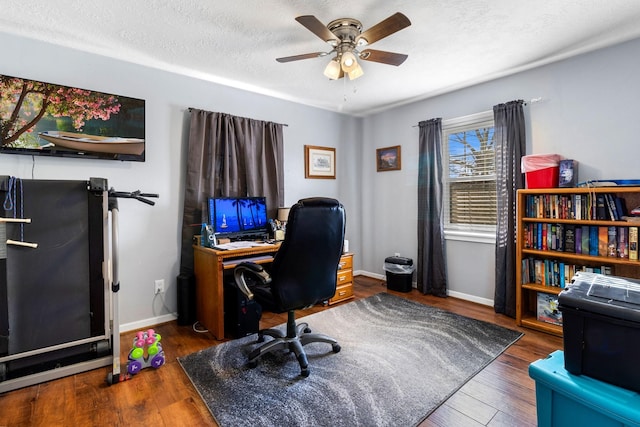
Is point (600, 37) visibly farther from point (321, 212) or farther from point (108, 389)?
point (108, 389)

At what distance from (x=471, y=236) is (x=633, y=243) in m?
1.32

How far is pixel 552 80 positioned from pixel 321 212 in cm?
256

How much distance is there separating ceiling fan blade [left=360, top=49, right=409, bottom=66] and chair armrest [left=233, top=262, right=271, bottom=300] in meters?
1.68

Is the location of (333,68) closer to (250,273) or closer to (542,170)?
(250,273)

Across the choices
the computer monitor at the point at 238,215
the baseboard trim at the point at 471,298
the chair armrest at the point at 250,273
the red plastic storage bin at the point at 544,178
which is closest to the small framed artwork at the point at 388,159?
the red plastic storage bin at the point at 544,178

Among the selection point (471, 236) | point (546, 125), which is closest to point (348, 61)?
point (546, 125)

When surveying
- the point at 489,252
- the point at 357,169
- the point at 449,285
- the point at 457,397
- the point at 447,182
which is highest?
the point at 357,169

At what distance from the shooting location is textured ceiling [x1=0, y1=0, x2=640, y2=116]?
1.95 metres

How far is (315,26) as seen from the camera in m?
1.80

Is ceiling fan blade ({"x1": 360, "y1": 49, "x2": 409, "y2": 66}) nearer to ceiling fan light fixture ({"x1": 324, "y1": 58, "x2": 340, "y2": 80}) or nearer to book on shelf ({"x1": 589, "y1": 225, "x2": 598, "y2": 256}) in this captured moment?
ceiling fan light fixture ({"x1": 324, "y1": 58, "x2": 340, "y2": 80})

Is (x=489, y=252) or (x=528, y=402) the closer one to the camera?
(x=528, y=402)

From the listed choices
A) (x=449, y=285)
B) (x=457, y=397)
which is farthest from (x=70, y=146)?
(x=449, y=285)

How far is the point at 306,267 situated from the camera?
2010 millimetres

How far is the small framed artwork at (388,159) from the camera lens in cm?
406
